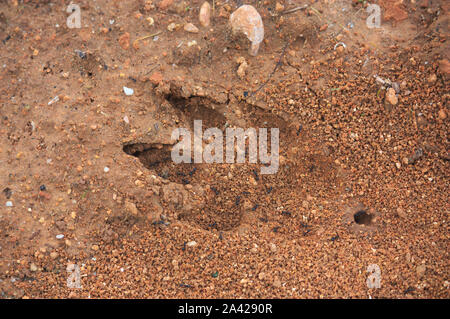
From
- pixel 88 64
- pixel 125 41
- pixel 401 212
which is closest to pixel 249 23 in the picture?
pixel 125 41

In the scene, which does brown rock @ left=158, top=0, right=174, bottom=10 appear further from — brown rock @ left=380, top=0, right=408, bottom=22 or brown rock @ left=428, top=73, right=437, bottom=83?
brown rock @ left=428, top=73, right=437, bottom=83

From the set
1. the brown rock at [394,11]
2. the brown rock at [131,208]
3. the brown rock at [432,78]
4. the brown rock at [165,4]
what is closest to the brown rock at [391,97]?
the brown rock at [432,78]

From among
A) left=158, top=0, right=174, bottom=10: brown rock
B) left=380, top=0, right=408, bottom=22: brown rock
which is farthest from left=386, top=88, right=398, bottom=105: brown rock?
left=158, top=0, right=174, bottom=10: brown rock

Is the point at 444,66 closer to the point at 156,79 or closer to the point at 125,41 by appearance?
the point at 156,79

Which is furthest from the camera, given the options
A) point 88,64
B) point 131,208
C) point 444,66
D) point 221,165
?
point 88,64

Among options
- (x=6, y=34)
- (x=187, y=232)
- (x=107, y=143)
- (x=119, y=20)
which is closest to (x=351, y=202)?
(x=187, y=232)

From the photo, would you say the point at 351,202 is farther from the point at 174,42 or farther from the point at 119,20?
the point at 119,20

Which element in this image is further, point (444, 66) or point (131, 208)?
point (444, 66)
